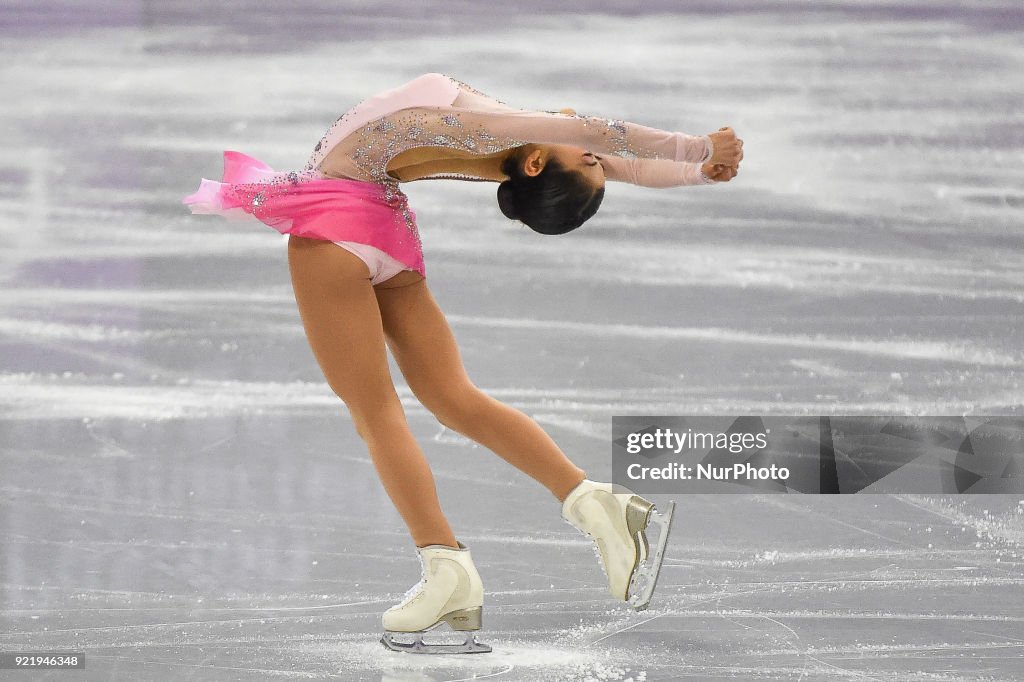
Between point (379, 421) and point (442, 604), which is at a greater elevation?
point (379, 421)

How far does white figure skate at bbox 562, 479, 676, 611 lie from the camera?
246cm

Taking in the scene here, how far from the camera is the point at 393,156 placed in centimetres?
238

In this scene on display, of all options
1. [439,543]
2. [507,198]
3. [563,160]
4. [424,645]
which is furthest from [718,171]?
[424,645]

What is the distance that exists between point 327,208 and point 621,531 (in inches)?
33.9

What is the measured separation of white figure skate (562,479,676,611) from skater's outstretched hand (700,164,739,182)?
0.65 metres

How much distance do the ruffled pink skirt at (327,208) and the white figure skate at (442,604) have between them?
58 cm

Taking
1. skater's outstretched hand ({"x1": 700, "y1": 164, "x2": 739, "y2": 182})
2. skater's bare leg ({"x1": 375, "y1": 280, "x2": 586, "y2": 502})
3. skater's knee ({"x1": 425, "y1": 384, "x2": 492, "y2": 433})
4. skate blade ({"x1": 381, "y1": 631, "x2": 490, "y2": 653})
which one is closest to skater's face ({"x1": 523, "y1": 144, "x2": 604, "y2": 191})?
skater's outstretched hand ({"x1": 700, "y1": 164, "x2": 739, "y2": 182})

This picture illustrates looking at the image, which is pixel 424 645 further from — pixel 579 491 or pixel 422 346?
pixel 422 346

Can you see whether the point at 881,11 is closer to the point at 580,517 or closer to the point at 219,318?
the point at 219,318

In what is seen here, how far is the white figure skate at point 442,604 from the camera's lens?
93.2 inches

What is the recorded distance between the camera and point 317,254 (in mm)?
A: 2354

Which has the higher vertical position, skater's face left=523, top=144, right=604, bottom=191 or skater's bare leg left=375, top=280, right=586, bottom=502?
skater's face left=523, top=144, right=604, bottom=191

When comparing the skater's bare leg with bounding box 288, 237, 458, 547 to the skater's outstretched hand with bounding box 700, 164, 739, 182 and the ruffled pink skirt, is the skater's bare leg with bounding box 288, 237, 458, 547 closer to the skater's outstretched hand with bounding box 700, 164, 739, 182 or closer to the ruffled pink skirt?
the ruffled pink skirt

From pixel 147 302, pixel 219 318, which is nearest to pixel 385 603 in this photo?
pixel 219 318
